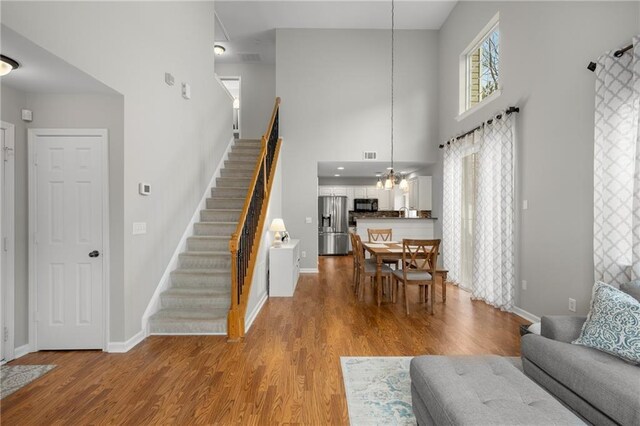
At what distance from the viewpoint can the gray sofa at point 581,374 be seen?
1442 mm

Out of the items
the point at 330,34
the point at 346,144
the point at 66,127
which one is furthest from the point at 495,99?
the point at 66,127

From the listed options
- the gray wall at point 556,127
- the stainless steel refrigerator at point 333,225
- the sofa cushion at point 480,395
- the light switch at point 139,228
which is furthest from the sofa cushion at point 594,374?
the stainless steel refrigerator at point 333,225

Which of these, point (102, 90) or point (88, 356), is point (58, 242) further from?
point (102, 90)

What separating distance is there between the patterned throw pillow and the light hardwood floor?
1162 millimetres

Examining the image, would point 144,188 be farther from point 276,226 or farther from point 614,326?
point 614,326

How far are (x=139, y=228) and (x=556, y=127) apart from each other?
→ 4588 mm

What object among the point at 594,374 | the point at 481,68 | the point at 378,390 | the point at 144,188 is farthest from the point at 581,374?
the point at 481,68

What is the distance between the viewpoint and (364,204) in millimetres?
10383

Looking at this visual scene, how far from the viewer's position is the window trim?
4727 millimetres

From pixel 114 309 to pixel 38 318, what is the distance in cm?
70

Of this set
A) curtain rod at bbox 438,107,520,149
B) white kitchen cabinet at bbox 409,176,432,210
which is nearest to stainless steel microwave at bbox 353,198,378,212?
white kitchen cabinet at bbox 409,176,432,210

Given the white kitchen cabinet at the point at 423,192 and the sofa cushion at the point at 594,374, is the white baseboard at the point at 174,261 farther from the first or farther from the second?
the white kitchen cabinet at the point at 423,192

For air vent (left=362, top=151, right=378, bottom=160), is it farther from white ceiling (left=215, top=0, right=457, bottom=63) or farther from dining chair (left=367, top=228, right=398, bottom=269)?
white ceiling (left=215, top=0, right=457, bottom=63)

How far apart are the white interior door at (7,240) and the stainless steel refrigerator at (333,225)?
7.64m
